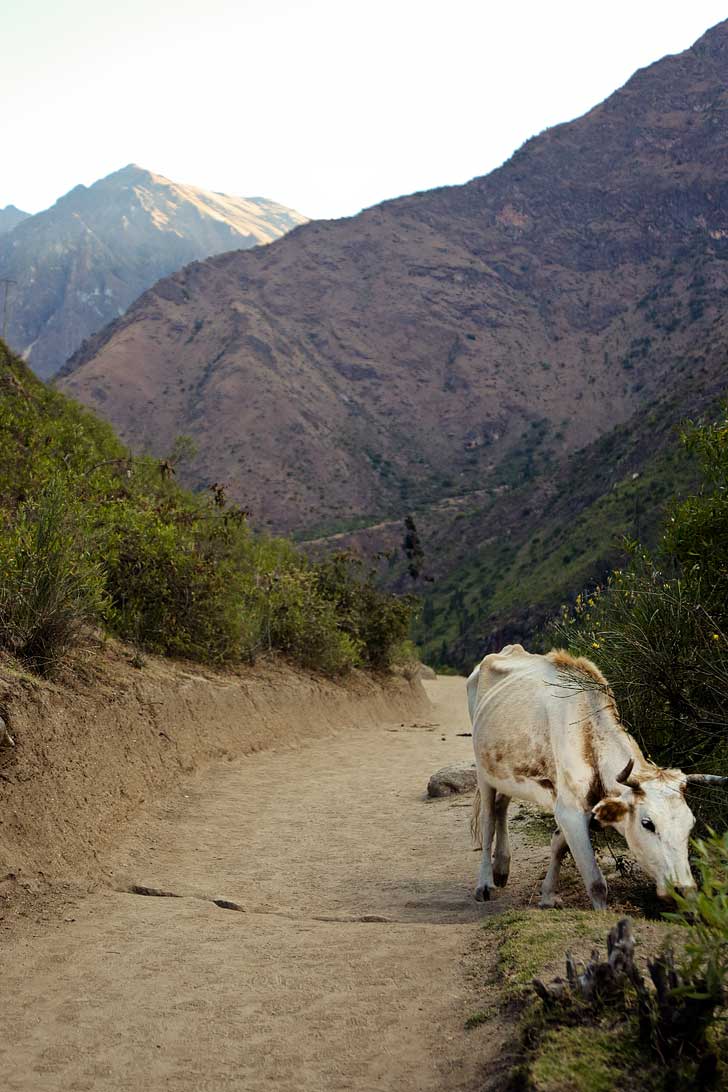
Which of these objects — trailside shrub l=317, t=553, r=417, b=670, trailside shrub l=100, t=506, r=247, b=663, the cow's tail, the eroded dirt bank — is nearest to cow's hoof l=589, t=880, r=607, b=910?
the cow's tail

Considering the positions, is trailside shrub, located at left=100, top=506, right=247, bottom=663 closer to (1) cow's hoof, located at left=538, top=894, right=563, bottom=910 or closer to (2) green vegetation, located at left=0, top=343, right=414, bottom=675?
(2) green vegetation, located at left=0, top=343, right=414, bottom=675

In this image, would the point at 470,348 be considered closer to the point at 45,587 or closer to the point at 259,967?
the point at 45,587

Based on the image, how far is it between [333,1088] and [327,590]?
67.5 ft

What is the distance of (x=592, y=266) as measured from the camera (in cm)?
12794

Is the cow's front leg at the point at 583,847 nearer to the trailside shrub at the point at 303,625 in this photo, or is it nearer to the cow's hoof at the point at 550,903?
the cow's hoof at the point at 550,903

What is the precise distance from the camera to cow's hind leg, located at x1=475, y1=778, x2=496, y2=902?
24.7 feet

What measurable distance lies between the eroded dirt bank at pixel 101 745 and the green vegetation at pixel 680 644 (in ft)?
15.9

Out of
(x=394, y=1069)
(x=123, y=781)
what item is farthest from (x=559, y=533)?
(x=394, y=1069)

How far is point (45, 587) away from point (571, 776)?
587cm

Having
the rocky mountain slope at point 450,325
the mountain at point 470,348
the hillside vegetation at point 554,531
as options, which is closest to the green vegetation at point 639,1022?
the hillside vegetation at point 554,531

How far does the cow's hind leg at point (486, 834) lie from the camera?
753 cm

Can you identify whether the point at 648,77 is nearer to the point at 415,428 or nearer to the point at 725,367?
the point at 415,428

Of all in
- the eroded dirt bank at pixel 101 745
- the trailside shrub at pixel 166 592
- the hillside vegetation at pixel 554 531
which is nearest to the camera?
the eroded dirt bank at pixel 101 745

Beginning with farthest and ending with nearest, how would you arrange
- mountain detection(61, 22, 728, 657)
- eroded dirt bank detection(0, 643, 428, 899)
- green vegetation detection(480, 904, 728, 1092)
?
mountain detection(61, 22, 728, 657) → eroded dirt bank detection(0, 643, 428, 899) → green vegetation detection(480, 904, 728, 1092)
